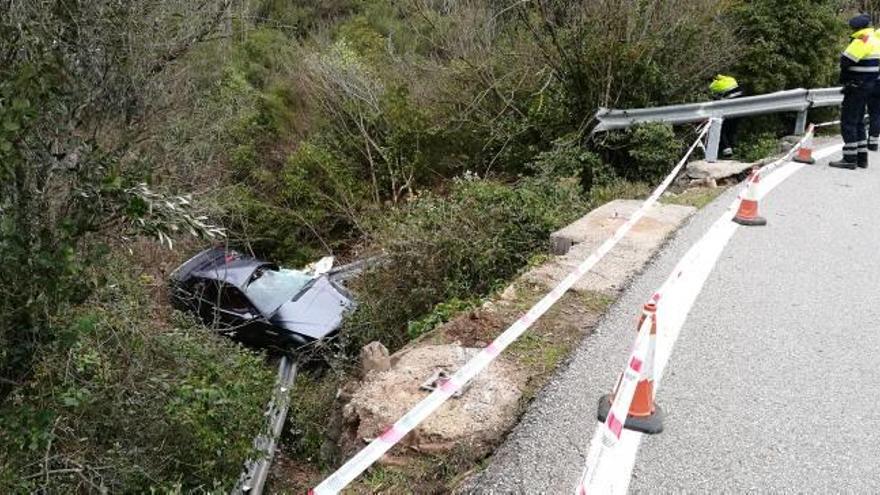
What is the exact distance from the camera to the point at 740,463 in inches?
131

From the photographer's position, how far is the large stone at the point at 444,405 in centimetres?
359

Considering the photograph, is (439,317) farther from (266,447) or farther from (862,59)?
(862,59)

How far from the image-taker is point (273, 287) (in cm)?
1299

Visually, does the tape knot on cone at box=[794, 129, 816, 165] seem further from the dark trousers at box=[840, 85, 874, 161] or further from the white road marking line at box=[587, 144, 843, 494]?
the white road marking line at box=[587, 144, 843, 494]

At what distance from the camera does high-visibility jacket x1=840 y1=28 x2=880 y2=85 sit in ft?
30.8

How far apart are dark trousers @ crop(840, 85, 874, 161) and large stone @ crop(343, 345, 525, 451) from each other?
800 centimetres

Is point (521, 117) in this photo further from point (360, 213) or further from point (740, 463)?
point (740, 463)

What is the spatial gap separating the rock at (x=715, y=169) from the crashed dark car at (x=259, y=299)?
551cm

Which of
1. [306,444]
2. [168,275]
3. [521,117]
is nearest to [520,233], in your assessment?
[306,444]

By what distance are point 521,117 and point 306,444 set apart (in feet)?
25.8

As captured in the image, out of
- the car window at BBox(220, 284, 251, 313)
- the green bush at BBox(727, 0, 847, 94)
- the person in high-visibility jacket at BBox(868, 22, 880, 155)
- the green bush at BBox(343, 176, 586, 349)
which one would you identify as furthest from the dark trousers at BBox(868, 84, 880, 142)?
the car window at BBox(220, 284, 251, 313)

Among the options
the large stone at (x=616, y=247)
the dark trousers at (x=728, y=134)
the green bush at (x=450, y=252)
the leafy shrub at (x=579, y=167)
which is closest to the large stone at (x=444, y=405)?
the large stone at (x=616, y=247)

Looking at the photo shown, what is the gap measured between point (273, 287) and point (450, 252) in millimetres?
6407

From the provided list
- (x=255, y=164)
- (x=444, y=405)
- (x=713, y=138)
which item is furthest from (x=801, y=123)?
(x=255, y=164)
